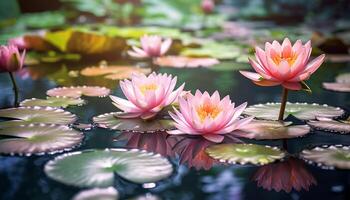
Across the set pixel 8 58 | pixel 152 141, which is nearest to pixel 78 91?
pixel 8 58

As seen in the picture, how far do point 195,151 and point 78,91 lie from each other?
2.36ft

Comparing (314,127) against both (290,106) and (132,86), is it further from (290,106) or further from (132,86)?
(132,86)

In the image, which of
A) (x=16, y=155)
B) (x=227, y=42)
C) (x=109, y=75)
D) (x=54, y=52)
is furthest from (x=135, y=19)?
(x=16, y=155)

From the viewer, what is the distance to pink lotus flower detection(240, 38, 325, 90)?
3.76 ft

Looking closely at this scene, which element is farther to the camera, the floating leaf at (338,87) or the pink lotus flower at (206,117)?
the floating leaf at (338,87)

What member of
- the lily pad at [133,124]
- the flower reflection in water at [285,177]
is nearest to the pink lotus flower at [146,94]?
the lily pad at [133,124]

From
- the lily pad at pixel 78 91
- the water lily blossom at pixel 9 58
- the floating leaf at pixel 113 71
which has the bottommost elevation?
the floating leaf at pixel 113 71

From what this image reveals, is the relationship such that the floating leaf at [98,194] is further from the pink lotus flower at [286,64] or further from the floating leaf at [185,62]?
the floating leaf at [185,62]

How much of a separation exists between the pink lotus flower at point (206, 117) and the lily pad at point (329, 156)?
193 mm

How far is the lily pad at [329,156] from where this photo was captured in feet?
3.12

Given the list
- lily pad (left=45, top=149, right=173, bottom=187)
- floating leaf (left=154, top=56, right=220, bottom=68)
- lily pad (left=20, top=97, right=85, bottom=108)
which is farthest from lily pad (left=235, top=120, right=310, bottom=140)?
floating leaf (left=154, top=56, right=220, bottom=68)

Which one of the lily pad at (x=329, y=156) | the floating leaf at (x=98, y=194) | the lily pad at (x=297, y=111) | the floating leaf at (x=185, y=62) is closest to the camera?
the floating leaf at (x=98, y=194)

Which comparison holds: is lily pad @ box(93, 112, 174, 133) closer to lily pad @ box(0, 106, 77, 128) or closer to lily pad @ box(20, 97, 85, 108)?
lily pad @ box(0, 106, 77, 128)

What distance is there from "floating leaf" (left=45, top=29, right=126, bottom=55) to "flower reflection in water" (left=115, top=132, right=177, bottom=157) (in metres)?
1.35
